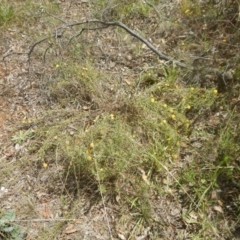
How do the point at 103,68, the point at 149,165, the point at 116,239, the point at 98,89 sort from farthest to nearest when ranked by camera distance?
the point at 103,68 < the point at 98,89 < the point at 149,165 < the point at 116,239

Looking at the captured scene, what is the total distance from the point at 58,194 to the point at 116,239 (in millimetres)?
535

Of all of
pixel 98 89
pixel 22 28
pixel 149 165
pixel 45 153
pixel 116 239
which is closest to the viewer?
pixel 116 239

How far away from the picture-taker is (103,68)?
3121 mm

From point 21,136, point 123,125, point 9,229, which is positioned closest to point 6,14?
point 21,136

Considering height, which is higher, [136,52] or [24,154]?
[136,52]

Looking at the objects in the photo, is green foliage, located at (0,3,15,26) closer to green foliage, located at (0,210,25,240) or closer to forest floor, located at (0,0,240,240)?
forest floor, located at (0,0,240,240)

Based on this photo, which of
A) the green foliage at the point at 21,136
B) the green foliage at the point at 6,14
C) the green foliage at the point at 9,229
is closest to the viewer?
the green foliage at the point at 9,229

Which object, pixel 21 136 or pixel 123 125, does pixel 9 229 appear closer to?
pixel 21 136

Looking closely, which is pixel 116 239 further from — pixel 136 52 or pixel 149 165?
pixel 136 52

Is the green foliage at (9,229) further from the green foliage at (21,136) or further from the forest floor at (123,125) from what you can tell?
the green foliage at (21,136)

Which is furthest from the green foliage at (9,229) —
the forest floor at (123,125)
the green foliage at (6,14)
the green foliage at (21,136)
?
the green foliage at (6,14)

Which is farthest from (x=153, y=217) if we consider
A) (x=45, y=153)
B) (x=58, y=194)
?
(x=45, y=153)

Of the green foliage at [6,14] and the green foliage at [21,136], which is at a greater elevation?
the green foliage at [6,14]

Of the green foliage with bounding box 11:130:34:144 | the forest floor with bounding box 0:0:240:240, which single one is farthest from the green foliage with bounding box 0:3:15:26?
the green foliage with bounding box 11:130:34:144
